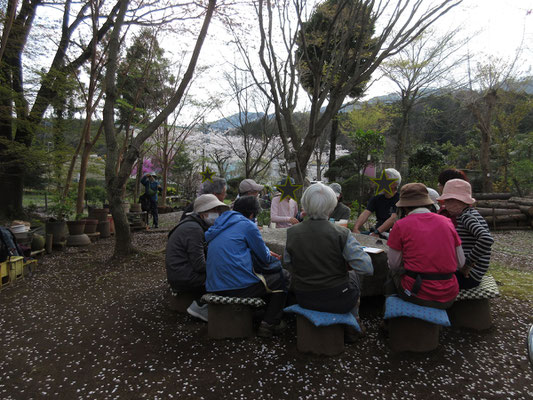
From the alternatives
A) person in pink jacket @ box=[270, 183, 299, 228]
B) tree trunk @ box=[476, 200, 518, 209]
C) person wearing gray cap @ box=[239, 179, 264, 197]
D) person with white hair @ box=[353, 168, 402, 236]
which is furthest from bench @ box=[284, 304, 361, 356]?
tree trunk @ box=[476, 200, 518, 209]

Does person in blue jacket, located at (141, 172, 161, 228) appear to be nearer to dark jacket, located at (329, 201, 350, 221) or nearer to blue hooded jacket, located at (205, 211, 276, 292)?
dark jacket, located at (329, 201, 350, 221)

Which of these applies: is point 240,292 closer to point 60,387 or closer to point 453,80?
point 60,387

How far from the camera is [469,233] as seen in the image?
274cm

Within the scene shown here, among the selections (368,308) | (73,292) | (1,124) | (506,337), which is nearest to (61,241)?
(73,292)

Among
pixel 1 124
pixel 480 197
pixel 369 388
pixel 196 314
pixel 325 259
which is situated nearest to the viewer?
pixel 369 388

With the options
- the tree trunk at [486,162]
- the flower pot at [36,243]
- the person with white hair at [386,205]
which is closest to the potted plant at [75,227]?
the flower pot at [36,243]

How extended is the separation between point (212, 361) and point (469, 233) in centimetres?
237

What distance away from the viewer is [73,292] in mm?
4250

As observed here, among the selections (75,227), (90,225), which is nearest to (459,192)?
(75,227)

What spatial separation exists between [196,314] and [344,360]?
1477mm

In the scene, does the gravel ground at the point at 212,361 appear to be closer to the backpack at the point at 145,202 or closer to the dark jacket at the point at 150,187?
the dark jacket at the point at 150,187

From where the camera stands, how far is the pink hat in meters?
2.74

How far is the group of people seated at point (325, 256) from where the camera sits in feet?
7.76

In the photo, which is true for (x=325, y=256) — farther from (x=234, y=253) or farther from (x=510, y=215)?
(x=510, y=215)
